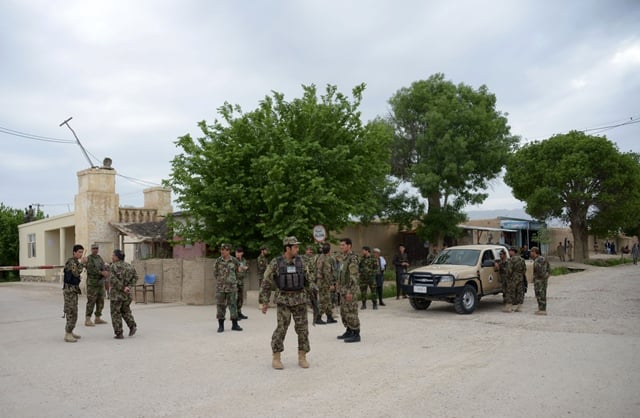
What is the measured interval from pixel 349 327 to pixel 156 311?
8.24 meters

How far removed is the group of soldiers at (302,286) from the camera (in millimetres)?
8086

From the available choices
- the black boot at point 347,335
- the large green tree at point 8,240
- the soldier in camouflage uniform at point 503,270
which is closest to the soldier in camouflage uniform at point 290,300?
the black boot at point 347,335

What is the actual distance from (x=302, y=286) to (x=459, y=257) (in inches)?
321

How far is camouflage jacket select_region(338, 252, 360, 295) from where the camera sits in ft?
33.4

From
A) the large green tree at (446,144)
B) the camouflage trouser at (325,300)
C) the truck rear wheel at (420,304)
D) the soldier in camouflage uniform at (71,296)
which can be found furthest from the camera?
the large green tree at (446,144)

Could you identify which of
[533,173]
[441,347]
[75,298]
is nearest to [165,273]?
[75,298]

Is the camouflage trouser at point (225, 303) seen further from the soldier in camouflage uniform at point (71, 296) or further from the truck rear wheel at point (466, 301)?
the truck rear wheel at point (466, 301)

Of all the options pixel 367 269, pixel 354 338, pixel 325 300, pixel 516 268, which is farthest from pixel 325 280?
pixel 516 268

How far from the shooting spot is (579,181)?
3712 cm

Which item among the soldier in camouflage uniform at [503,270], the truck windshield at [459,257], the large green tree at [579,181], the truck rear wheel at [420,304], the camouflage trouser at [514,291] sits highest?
the large green tree at [579,181]

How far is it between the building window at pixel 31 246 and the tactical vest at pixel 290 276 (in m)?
33.3

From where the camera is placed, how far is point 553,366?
25.5 feet

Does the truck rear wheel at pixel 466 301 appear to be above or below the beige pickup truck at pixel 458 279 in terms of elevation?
below

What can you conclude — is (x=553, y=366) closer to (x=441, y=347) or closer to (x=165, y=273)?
(x=441, y=347)
